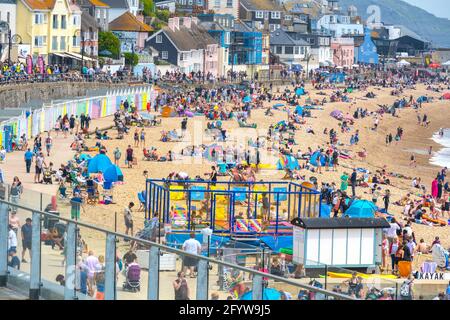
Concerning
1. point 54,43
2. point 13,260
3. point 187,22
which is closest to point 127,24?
point 187,22

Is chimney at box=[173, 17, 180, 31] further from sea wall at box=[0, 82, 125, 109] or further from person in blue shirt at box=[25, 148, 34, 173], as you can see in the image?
person in blue shirt at box=[25, 148, 34, 173]

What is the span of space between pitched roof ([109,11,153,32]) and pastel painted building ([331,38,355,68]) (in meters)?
46.3

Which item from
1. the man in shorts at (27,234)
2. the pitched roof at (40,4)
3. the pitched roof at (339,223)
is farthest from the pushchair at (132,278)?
the pitched roof at (40,4)

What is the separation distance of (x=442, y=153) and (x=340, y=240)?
138ft

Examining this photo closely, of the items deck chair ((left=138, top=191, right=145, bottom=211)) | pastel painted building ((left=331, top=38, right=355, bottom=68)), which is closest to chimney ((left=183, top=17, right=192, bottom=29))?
pastel painted building ((left=331, top=38, right=355, bottom=68))

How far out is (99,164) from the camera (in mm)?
28734

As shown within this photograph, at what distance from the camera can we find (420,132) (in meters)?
72.0

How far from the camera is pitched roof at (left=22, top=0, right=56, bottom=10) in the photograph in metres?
65.0

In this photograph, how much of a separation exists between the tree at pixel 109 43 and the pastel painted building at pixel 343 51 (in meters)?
53.8

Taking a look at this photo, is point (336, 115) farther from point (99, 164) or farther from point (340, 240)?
point (340, 240)

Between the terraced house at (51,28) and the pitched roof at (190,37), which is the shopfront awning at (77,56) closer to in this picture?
the terraced house at (51,28)

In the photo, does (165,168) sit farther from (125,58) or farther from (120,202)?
(125,58)
